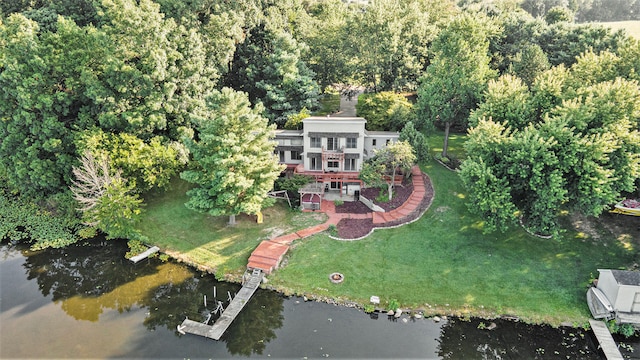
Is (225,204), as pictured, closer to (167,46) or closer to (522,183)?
(167,46)

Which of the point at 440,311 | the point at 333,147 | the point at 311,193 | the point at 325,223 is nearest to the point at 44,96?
the point at 311,193

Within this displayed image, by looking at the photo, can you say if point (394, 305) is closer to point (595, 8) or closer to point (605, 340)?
point (605, 340)

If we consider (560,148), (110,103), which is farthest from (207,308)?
(560,148)

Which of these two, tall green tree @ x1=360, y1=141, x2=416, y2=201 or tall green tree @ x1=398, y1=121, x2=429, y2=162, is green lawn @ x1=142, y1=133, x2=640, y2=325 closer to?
tall green tree @ x1=360, y1=141, x2=416, y2=201

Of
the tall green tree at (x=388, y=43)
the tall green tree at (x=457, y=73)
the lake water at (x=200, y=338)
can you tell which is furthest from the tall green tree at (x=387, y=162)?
the tall green tree at (x=388, y=43)

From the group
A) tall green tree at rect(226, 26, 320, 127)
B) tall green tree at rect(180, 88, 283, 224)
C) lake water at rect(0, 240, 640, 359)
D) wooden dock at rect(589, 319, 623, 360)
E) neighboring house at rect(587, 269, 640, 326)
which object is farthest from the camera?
tall green tree at rect(226, 26, 320, 127)

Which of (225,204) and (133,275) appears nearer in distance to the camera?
(133,275)

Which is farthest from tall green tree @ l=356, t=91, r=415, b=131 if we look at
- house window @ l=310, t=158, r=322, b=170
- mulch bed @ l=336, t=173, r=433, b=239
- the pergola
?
the pergola
